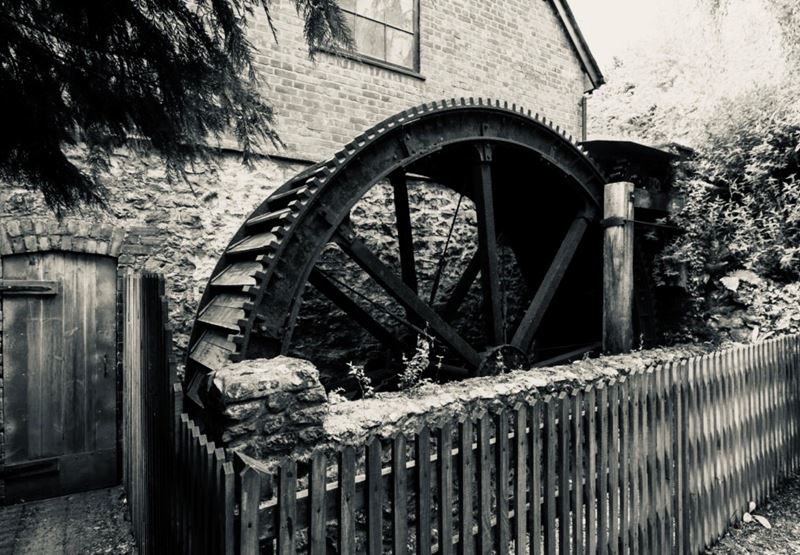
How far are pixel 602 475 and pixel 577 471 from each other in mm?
211

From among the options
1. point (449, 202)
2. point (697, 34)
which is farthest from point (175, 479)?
point (697, 34)

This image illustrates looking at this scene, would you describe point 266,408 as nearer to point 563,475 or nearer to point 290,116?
point 563,475

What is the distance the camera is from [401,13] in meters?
6.77

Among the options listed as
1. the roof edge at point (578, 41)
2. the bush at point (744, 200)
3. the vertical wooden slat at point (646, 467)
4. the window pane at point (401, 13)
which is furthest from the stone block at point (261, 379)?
the roof edge at point (578, 41)

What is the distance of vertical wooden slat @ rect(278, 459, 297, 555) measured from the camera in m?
1.74

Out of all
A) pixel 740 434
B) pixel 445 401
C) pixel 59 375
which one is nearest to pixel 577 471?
pixel 445 401

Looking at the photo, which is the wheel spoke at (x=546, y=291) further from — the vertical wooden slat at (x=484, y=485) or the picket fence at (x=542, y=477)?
the vertical wooden slat at (x=484, y=485)

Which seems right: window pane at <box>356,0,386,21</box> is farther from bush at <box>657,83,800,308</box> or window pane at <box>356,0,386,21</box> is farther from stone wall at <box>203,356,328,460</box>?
stone wall at <box>203,356,328,460</box>

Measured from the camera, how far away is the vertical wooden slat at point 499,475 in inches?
94.7

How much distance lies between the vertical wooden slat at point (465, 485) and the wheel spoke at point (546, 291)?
127 inches

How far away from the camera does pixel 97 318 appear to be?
481 centimetres

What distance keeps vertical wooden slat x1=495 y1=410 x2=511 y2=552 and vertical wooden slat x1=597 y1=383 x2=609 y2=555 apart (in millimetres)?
693

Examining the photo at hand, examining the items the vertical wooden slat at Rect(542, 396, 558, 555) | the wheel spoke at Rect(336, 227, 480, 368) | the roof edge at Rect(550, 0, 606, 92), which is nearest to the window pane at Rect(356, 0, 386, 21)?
the roof edge at Rect(550, 0, 606, 92)

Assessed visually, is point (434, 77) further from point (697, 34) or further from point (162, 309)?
point (162, 309)
